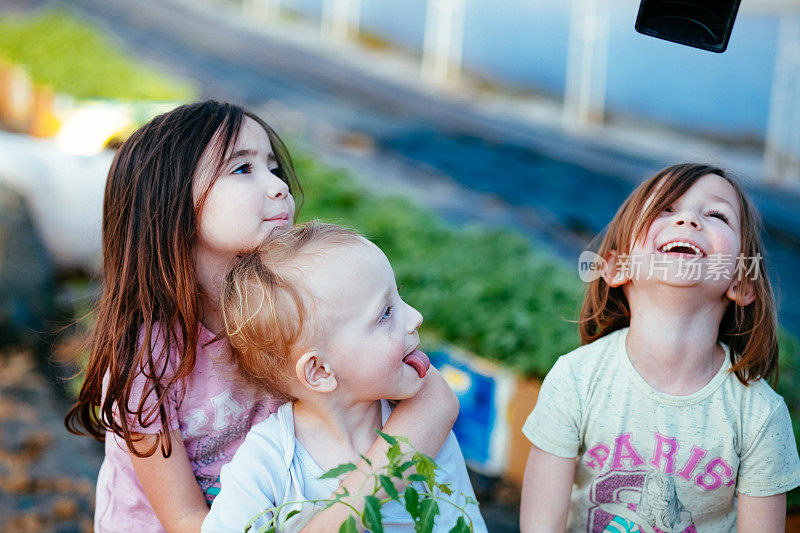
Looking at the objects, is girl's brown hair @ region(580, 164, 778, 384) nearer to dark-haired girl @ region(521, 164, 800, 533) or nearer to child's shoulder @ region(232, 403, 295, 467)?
dark-haired girl @ region(521, 164, 800, 533)

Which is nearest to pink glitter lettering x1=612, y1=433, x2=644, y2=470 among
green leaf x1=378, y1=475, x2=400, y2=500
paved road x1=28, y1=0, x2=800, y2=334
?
green leaf x1=378, y1=475, x2=400, y2=500

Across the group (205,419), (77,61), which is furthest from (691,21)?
(77,61)

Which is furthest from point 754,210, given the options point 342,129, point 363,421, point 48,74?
point 48,74

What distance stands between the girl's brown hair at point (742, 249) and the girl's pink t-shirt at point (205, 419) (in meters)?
0.84

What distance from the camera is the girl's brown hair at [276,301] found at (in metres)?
1.47

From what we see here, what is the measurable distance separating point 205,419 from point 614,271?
91 cm

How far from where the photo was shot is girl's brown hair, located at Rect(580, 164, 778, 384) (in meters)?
1.66

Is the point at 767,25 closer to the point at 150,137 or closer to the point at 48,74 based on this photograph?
the point at 150,137

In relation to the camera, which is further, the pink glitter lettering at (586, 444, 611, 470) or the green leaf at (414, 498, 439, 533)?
the pink glitter lettering at (586, 444, 611, 470)

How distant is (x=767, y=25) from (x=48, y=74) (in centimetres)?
674

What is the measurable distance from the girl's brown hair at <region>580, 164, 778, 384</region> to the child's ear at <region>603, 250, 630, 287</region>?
1 centimetres

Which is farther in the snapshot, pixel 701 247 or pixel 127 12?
pixel 127 12

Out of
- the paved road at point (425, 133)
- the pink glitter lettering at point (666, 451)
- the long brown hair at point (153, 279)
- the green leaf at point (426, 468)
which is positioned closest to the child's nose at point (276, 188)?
the long brown hair at point (153, 279)

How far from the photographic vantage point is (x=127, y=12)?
35.0ft
